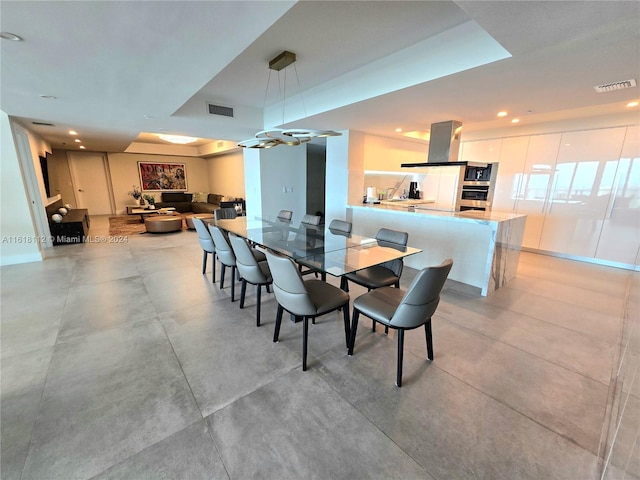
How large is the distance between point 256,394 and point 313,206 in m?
6.87

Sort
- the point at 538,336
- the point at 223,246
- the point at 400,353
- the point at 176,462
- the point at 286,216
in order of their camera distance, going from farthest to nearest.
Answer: the point at 286,216, the point at 223,246, the point at 538,336, the point at 400,353, the point at 176,462

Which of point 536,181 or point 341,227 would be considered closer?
point 341,227

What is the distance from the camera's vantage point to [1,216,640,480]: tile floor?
1299mm

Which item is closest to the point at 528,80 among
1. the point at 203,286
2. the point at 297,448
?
the point at 297,448

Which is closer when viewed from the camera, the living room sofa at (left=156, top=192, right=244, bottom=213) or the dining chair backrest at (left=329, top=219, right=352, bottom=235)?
the dining chair backrest at (left=329, top=219, right=352, bottom=235)

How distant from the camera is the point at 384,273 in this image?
8.52 ft

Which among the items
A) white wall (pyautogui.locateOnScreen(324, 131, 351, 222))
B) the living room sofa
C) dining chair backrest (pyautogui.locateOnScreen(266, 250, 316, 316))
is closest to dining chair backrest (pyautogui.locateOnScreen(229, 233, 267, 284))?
dining chair backrest (pyautogui.locateOnScreen(266, 250, 316, 316))

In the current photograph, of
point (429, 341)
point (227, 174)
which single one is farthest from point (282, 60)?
point (227, 174)

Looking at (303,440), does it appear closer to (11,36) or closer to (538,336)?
(538,336)

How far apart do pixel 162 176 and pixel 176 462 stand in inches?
437

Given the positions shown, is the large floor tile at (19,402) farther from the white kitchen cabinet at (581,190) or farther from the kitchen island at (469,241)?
the white kitchen cabinet at (581,190)

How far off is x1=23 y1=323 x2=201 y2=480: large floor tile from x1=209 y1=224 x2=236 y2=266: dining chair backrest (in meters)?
1.04

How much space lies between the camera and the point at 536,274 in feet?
13.0

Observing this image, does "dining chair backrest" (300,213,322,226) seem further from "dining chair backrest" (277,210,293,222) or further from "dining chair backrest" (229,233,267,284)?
"dining chair backrest" (229,233,267,284)
